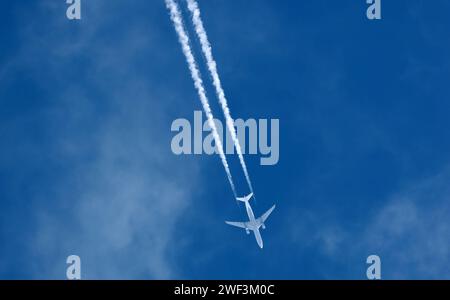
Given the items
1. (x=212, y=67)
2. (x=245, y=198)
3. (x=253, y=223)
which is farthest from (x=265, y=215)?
(x=212, y=67)

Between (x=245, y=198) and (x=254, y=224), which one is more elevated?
(x=254, y=224)

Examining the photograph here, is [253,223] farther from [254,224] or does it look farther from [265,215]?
[265,215]

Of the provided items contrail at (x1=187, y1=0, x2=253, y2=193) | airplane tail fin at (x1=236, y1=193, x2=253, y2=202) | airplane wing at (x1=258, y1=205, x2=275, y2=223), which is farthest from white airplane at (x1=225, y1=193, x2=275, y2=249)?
contrail at (x1=187, y1=0, x2=253, y2=193)

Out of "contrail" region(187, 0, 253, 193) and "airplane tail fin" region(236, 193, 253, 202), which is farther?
"airplane tail fin" region(236, 193, 253, 202)

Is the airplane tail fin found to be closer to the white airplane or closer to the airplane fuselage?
the white airplane

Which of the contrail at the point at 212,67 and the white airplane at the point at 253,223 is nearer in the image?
the contrail at the point at 212,67

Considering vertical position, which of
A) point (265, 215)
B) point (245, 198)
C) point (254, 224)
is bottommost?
point (265, 215)

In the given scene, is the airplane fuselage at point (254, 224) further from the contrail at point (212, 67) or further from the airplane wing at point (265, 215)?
the contrail at point (212, 67)

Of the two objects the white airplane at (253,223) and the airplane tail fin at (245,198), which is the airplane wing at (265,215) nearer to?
the white airplane at (253,223)

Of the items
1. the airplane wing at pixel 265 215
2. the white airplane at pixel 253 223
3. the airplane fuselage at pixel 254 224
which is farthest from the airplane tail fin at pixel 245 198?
the airplane fuselage at pixel 254 224

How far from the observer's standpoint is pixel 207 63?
8775cm

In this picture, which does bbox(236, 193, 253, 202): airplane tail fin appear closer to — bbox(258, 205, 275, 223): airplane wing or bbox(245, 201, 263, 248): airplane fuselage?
bbox(258, 205, 275, 223): airplane wing
